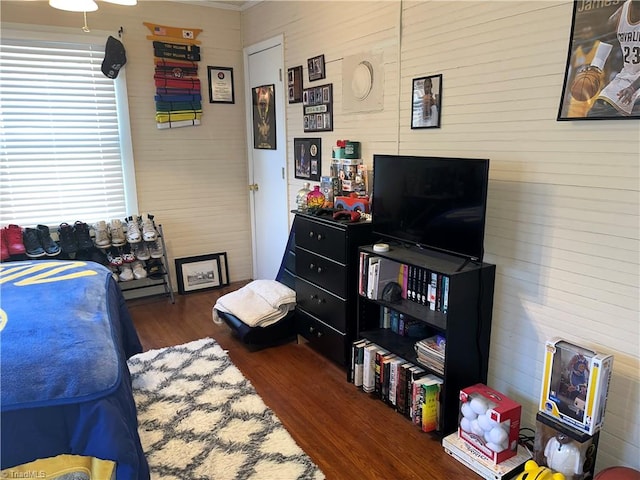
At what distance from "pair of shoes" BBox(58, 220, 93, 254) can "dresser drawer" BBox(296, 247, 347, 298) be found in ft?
6.35

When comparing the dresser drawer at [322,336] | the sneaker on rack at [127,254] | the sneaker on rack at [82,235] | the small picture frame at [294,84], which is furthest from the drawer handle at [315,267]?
the sneaker on rack at [82,235]

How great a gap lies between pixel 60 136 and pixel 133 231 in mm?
996

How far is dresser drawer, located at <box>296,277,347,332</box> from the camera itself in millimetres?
2840

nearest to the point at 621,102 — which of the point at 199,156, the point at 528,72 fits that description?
the point at 528,72

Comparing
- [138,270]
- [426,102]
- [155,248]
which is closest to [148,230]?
[155,248]

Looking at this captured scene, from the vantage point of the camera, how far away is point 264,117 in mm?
4309

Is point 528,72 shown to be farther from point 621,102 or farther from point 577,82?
point 621,102

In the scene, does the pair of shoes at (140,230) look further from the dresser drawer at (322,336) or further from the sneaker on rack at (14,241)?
the dresser drawer at (322,336)

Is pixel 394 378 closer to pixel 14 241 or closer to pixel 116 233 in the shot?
pixel 116 233

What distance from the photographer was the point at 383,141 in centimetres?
296

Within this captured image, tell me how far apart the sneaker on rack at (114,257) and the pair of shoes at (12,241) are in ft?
2.05

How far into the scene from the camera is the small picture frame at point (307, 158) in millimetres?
3607

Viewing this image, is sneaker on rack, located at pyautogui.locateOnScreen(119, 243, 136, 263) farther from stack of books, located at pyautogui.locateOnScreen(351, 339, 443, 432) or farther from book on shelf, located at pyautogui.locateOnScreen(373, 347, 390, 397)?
book on shelf, located at pyautogui.locateOnScreen(373, 347, 390, 397)

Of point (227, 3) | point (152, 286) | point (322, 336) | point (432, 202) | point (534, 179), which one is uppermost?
point (227, 3)
